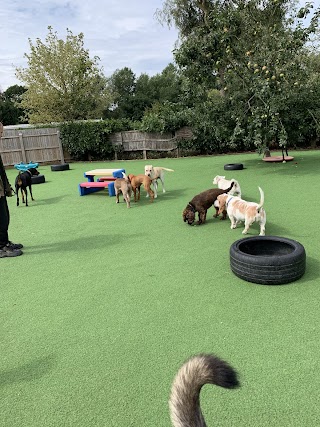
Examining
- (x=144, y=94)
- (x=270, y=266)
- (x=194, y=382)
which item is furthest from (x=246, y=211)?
(x=144, y=94)

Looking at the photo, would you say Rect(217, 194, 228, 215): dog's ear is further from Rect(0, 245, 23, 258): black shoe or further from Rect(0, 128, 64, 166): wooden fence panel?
Rect(0, 128, 64, 166): wooden fence panel

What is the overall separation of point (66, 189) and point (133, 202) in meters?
3.80

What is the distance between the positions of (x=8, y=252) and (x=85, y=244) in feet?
4.03

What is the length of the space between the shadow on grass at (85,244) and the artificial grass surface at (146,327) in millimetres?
21

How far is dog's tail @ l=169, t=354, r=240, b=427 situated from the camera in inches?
52.5

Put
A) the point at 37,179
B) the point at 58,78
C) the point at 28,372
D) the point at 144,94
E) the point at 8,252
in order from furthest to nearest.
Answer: the point at 144,94 → the point at 58,78 → the point at 37,179 → the point at 8,252 → the point at 28,372

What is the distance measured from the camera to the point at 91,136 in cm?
2091

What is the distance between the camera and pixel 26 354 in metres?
3.00

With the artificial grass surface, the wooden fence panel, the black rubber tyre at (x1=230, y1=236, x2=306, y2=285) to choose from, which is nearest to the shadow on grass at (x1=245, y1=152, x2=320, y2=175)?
the artificial grass surface

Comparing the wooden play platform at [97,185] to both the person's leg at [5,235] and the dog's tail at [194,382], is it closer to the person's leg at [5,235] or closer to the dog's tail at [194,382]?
the person's leg at [5,235]

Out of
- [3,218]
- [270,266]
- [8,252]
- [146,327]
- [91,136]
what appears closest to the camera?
[146,327]

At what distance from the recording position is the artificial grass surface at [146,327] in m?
2.30

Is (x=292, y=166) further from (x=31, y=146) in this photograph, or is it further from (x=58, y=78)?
(x=58, y=78)

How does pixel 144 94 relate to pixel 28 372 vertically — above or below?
above
